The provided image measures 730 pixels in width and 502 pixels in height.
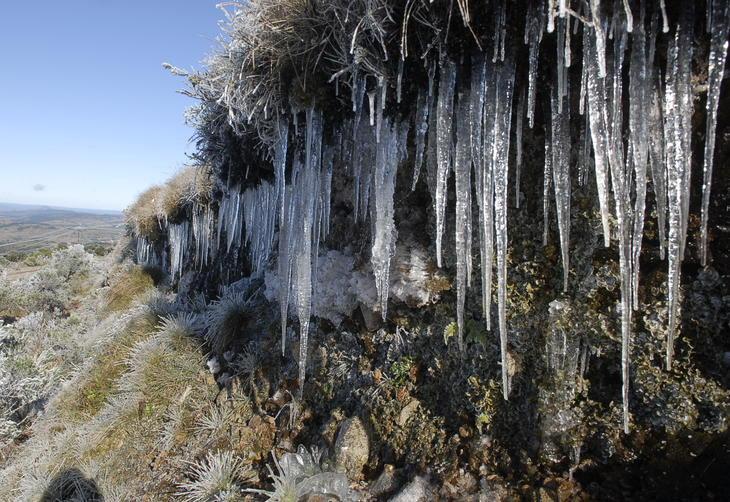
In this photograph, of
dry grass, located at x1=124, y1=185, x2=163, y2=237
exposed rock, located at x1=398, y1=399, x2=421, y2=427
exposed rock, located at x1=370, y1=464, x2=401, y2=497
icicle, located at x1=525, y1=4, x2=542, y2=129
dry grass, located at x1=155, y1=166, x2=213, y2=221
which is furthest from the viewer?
dry grass, located at x1=124, y1=185, x2=163, y2=237

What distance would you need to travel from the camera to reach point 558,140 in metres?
2.22

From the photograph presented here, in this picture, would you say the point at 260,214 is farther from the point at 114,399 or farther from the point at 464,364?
the point at 464,364

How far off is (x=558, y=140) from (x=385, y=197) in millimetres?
1171

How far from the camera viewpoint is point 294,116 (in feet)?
10.8

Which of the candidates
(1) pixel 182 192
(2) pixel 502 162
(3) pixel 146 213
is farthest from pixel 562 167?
(3) pixel 146 213

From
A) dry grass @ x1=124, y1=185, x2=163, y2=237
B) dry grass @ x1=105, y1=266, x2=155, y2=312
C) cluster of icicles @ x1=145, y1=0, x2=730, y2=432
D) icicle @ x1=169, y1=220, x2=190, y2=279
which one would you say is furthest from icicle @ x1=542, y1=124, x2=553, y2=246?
dry grass @ x1=124, y1=185, x2=163, y2=237

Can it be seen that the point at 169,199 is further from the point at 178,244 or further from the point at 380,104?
the point at 380,104

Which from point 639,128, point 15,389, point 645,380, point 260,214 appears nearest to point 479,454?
point 645,380

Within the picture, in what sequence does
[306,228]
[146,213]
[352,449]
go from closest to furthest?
[352,449] < [306,228] < [146,213]

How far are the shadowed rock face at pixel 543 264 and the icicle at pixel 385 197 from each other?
0.06 feet

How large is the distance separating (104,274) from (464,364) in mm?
15740

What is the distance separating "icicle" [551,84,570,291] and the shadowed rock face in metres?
0.01

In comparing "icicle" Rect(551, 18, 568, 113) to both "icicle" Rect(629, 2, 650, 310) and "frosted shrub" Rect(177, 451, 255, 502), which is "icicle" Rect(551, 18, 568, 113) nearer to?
"icicle" Rect(629, 2, 650, 310)

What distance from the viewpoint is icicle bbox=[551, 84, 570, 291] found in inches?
85.4
